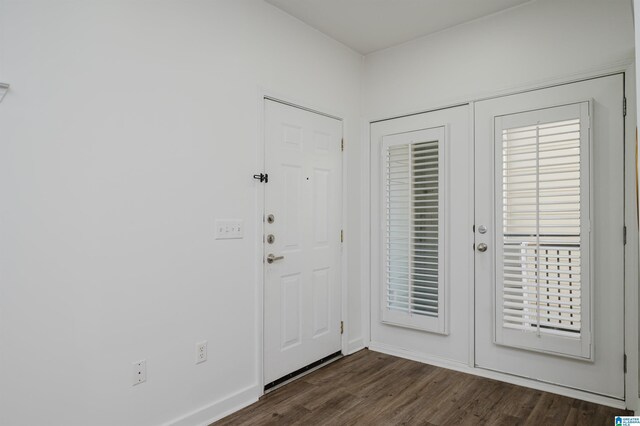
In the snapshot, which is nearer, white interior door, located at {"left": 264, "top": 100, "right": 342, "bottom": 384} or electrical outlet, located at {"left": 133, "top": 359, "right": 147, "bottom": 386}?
electrical outlet, located at {"left": 133, "top": 359, "right": 147, "bottom": 386}

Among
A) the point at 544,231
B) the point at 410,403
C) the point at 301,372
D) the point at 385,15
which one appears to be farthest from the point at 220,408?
the point at 385,15

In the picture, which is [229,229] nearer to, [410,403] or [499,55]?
[410,403]

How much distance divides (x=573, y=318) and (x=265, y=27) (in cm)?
286

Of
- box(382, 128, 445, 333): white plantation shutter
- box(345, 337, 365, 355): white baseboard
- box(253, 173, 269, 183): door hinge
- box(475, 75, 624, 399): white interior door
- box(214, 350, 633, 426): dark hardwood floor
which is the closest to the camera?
box(214, 350, 633, 426): dark hardwood floor

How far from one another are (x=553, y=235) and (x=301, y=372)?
2.06 meters

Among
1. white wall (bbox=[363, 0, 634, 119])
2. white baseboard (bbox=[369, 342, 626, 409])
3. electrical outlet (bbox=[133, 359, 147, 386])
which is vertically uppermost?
white wall (bbox=[363, 0, 634, 119])

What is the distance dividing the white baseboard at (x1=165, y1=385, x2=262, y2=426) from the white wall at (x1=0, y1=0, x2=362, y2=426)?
0.02m

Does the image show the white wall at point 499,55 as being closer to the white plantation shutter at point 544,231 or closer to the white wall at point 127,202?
the white plantation shutter at point 544,231

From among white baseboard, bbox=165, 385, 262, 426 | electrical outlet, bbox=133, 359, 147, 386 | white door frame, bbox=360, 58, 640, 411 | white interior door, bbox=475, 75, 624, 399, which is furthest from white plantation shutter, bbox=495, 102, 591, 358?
electrical outlet, bbox=133, 359, 147, 386

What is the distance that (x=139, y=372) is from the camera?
1949mm

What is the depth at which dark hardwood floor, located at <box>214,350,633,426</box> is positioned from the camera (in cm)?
225

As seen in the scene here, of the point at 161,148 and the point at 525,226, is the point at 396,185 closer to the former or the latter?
the point at 525,226

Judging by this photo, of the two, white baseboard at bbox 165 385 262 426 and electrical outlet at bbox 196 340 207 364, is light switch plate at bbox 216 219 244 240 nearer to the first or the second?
electrical outlet at bbox 196 340 207 364

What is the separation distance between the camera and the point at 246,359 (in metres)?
2.49
